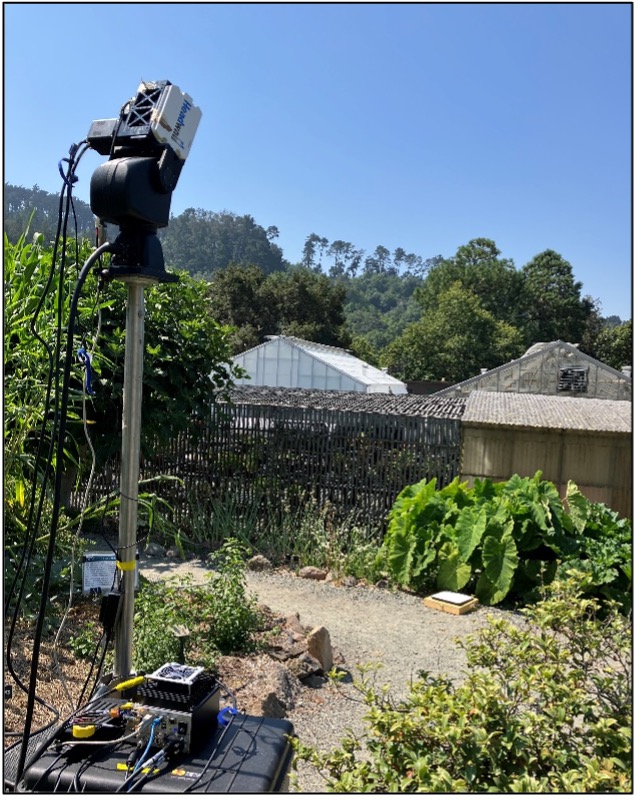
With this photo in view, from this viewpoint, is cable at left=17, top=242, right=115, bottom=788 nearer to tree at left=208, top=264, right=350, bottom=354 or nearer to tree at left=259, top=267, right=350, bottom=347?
tree at left=259, top=267, right=350, bottom=347

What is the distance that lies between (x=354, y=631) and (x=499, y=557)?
64.9 inches

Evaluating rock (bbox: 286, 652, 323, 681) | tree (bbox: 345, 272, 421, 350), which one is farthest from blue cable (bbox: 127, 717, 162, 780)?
tree (bbox: 345, 272, 421, 350)

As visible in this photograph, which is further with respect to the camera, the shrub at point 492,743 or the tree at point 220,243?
the tree at point 220,243

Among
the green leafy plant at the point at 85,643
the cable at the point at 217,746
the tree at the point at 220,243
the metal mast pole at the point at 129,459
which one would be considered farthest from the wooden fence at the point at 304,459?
the tree at the point at 220,243

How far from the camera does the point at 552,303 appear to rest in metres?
48.1

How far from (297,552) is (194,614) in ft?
10.1

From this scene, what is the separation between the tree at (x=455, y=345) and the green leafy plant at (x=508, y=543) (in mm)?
33001

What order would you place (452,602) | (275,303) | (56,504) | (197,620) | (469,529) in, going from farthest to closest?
1. (275,303)
2. (469,529)
3. (452,602)
4. (197,620)
5. (56,504)

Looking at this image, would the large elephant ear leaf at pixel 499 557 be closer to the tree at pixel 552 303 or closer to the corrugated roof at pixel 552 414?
the corrugated roof at pixel 552 414

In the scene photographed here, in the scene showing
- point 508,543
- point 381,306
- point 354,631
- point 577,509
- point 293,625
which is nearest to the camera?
point 293,625

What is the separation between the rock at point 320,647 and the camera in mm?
4715

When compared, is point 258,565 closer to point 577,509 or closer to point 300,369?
point 577,509

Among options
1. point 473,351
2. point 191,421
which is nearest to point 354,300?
point 473,351

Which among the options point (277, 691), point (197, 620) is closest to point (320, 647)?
point (277, 691)
